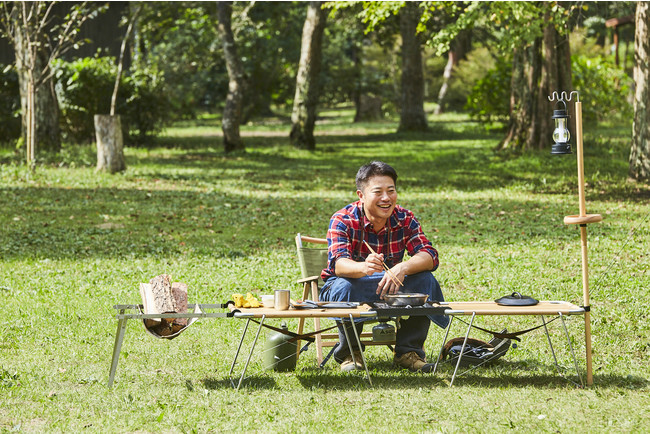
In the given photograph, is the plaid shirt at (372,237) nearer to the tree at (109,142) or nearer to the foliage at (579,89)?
the tree at (109,142)

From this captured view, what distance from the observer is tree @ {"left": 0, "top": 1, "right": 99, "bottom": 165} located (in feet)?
57.1

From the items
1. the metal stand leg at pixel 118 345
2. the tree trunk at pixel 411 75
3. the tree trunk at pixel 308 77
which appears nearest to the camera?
the metal stand leg at pixel 118 345

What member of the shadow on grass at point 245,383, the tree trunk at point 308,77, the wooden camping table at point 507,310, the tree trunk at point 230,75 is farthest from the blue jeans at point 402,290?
the tree trunk at point 308,77

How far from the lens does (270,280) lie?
8938 millimetres

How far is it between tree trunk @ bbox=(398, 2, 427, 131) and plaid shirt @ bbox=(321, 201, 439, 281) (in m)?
23.2

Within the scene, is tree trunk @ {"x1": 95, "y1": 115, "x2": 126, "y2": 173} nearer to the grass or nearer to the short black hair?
the grass

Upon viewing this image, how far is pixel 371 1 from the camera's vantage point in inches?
657

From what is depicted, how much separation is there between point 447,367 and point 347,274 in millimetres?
949

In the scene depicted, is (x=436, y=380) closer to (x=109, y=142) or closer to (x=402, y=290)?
(x=402, y=290)

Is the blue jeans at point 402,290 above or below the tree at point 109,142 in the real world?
below

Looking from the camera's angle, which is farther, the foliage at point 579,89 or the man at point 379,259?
the foliage at point 579,89

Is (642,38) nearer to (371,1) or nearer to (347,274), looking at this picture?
(371,1)

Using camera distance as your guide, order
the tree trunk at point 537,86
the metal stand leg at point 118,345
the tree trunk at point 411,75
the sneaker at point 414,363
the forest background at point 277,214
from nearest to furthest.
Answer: the forest background at point 277,214 < the metal stand leg at point 118,345 < the sneaker at point 414,363 < the tree trunk at point 537,86 < the tree trunk at point 411,75

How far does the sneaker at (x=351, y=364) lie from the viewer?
5.89 meters
